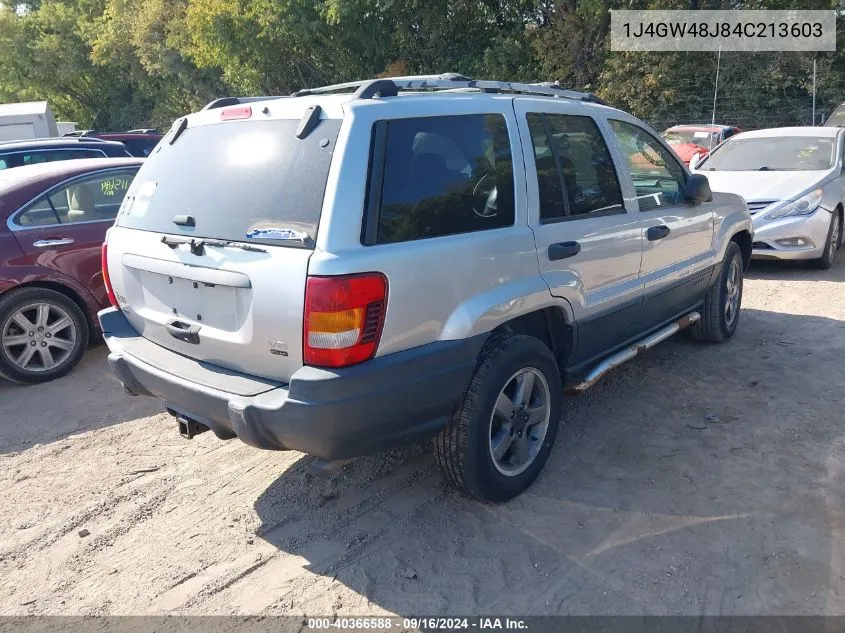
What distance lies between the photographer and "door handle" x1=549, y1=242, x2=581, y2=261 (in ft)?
11.1

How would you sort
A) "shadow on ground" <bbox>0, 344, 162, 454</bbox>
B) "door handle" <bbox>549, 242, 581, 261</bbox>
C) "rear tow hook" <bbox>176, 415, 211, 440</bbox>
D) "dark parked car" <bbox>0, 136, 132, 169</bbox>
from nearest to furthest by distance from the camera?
"rear tow hook" <bbox>176, 415, 211, 440</bbox> < "door handle" <bbox>549, 242, 581, 261</bbox> < "shadow on ground" <bbox>0, 344, 162, 454</bbox> < "dark parked car" <bbox>0, 136, 132, 169</bbox>

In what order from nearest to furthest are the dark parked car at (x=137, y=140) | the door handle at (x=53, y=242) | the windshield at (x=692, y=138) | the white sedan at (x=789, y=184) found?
the door handle at (x=53, y=242) → the white sedan at (x=789, y=184) → the dark parked car at (x=137, y=140) → the windshield at (x=692, y=138)

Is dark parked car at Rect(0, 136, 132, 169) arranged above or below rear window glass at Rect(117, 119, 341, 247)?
above

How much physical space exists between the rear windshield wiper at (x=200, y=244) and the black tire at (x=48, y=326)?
2625mm

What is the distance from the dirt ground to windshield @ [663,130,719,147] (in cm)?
1204

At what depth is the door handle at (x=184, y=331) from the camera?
3.04 metres

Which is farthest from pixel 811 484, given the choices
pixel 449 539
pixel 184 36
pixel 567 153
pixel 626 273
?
pixel 184 36

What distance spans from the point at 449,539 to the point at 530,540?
37cm

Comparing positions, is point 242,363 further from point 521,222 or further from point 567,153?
point 567,153

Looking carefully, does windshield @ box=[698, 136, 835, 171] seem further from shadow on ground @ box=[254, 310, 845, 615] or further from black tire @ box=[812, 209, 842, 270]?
shadow on ground @ box=[254, 310, 845, 615]

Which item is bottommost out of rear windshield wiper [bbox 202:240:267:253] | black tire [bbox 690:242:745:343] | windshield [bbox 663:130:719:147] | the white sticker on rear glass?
black tire [bbox 690:242:745:343]

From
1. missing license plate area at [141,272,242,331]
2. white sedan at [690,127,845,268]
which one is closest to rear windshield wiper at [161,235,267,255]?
missing license plate area at [141,272,242,331]

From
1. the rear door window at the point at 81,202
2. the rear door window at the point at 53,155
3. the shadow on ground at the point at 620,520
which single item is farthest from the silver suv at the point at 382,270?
the rear door window at the point at 53,155

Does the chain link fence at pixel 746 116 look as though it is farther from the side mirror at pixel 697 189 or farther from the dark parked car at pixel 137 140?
the side mirror at pixel 697 189
